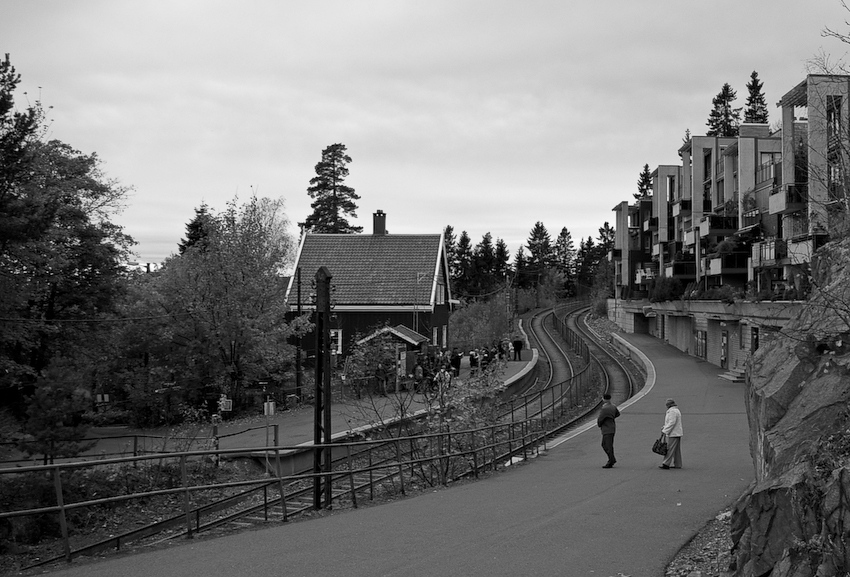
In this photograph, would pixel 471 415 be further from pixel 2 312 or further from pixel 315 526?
pixel 2 312

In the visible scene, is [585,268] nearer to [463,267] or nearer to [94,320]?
[463,267]

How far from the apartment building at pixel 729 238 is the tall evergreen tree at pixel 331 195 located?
28.4 meters

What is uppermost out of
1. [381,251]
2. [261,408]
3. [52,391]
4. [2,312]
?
[381,251]

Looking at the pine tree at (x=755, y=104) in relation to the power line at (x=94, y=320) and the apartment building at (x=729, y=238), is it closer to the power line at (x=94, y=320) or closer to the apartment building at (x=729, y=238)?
the apartment building at (x=729, y=238)

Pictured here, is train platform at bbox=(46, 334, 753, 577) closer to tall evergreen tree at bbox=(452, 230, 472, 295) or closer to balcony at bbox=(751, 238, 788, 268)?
balcony at bbox=(751, 238, 788, 268)

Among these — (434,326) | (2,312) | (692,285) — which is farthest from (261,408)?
(692,285)

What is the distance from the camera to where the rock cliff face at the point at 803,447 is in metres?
5.12

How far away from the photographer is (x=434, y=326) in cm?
4538

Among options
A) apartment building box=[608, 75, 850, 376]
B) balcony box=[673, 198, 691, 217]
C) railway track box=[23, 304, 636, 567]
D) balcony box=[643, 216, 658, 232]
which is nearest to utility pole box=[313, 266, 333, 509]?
railway track box=[23, 304, 636, 567]

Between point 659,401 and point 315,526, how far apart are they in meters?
23.5

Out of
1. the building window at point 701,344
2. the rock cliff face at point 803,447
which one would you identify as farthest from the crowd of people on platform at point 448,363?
the building window at point 701,344

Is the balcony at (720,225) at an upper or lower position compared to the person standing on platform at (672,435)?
upper

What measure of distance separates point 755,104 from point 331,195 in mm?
59805

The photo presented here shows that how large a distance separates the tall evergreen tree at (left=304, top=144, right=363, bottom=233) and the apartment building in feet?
93.1
